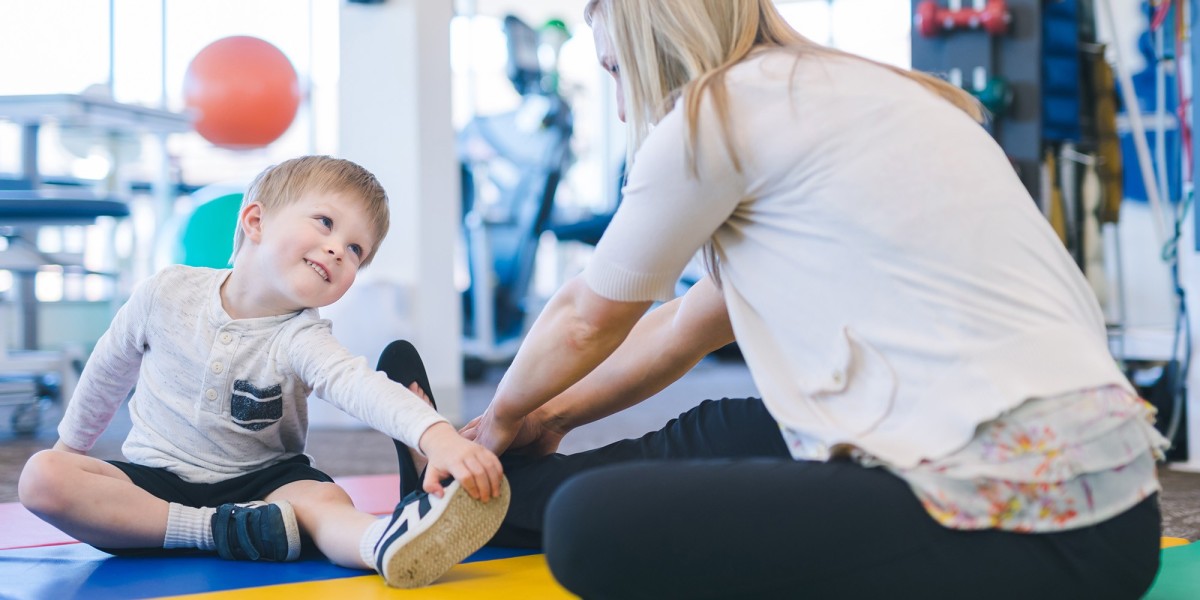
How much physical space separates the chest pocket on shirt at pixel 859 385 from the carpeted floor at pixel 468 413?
93 cm

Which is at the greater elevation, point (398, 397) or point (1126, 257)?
point (398, 397)

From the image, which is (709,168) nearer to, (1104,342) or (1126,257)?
(1104,342)

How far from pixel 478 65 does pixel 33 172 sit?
4230 mm

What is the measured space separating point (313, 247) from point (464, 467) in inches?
16.2

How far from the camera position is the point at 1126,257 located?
5.39 m

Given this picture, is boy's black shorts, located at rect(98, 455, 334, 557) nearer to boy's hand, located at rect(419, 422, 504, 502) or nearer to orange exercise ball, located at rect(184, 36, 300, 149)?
boy's hand, located at rect(419, 422, 504, 502)

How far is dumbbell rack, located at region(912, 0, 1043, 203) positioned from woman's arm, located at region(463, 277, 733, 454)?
64.0 inches

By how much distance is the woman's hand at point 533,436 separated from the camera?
1.38 m

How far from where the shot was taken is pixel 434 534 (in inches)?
42.0

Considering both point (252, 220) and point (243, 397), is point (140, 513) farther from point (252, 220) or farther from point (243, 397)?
point (252, 220)

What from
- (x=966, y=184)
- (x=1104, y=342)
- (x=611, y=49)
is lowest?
(x=1104, y=342)

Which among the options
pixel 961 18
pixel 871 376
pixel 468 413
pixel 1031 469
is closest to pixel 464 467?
pixel 871 376

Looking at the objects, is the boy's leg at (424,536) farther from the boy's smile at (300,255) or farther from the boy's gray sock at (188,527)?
the boy's smile at (300,255)

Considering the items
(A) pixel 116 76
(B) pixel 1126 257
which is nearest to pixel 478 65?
(A) pixel 116 76
